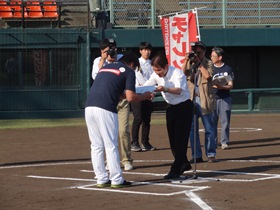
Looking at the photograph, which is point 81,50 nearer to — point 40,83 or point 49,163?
point 40,83

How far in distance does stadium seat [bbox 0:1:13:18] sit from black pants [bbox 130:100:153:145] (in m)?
13.6

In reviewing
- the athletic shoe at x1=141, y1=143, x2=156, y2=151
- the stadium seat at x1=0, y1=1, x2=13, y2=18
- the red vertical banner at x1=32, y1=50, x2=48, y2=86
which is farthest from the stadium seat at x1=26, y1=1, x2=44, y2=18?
the athletic shoe at x1=141, y1=143, x2=156, y2=151

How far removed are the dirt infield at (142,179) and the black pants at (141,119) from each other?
41 centimetres

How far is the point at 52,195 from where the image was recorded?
31.2ft

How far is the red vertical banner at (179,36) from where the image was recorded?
72.8ft

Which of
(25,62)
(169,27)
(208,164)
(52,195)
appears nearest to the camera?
(52,195)

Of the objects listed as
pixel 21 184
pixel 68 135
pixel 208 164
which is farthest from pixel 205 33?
pixel 21 184

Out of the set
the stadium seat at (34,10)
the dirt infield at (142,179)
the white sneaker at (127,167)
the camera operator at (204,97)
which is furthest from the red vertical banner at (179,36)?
the white sneaker at (127,167)

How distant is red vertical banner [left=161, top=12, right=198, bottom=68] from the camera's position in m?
22.2

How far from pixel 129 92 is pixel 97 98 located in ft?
1.37

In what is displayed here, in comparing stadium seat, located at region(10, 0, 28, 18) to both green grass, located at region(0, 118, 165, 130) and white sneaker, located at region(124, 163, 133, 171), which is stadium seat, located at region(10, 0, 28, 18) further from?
white sneaker, located at region(124, 163, 133, 171)

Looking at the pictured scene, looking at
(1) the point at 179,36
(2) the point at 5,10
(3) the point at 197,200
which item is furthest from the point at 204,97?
(2) the point at 5,10

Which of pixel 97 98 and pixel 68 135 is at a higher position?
pixel 97 98

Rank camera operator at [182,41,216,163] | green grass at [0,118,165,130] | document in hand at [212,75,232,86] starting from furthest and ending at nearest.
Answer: green grass at [0,118,165,130]
document in hand at [212,75,232,86]
camera operator at [182,41,216,163]
